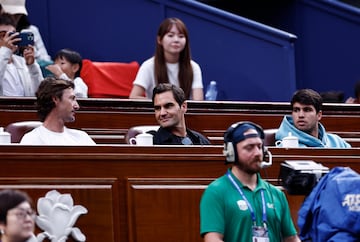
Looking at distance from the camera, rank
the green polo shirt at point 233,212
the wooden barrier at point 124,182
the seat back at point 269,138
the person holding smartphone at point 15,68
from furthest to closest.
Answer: the person holding smartphone at point 15,68, the seat back at point 269,138, the wooden barrier at point 124,182, the green polo shirt at point 233,212

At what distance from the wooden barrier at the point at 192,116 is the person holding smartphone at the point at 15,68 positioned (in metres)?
0.31

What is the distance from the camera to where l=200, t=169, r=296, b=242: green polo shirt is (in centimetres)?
734

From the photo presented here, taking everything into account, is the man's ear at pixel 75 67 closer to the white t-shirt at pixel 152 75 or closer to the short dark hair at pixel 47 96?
the white t-shirt at pixel 152 75

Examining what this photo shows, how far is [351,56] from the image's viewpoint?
13.8m

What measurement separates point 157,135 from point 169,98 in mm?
288

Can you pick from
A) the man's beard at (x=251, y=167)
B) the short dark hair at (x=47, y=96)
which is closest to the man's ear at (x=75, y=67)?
the short dark hair at (x=47, y=96)

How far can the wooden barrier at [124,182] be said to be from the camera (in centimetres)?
834

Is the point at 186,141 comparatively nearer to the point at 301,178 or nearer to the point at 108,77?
the point at 301,178

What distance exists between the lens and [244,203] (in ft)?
24.4

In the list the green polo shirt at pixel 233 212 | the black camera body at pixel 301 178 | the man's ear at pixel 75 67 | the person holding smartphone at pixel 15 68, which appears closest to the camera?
the green polo shirt at pixel 233 212

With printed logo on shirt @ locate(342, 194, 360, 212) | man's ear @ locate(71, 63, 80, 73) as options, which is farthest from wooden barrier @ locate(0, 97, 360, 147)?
printed logo on shirt @ locate(342, 194, 360, 212)

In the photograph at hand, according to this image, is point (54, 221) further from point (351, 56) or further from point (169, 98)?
point (351, 56)

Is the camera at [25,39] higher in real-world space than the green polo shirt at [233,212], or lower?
higher

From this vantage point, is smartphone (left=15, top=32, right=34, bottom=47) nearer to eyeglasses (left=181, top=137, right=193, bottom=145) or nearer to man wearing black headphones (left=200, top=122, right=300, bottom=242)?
eyeglasses (left=181, top=137, right=193, bottom=145)
